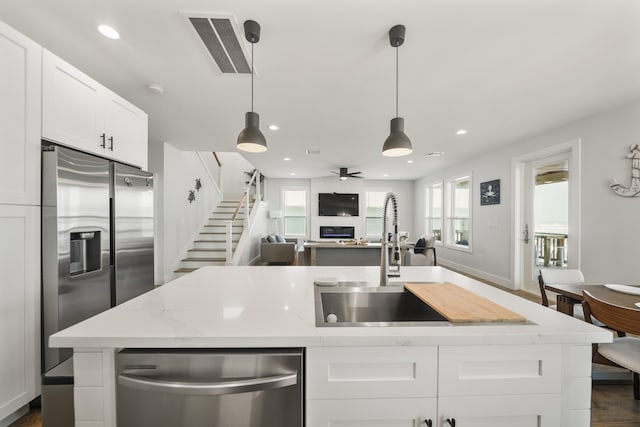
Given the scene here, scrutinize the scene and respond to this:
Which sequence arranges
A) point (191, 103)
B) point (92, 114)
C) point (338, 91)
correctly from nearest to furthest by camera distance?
point (92, 114), point (338, 91), point (191, 103)

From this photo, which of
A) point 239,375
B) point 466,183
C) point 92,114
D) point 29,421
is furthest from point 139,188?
point 466,183

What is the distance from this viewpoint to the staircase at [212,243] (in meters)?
4.83

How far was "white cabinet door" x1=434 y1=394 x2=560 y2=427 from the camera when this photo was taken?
2.64ft

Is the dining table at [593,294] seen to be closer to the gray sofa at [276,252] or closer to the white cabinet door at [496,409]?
the white cabinet door at [496,409]

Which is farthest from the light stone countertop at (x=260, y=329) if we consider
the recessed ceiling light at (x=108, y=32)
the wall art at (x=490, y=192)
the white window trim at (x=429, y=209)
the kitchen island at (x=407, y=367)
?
the white window trim at (x=429, y=209)

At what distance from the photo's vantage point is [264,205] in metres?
7.55

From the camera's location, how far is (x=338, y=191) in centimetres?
827

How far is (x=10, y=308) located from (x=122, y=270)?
2.19 ft

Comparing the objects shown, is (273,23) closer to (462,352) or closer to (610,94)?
(462,352)

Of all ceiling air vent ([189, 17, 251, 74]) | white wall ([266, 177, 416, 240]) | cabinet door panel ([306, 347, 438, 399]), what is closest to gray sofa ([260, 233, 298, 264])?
white wall ([266, 177, 416, 240])

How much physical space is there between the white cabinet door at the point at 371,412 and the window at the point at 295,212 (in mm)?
7918

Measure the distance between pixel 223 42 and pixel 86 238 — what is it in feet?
5.61

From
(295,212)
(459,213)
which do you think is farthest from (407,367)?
(295,212)

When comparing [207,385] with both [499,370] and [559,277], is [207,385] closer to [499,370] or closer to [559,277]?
[499,370]
